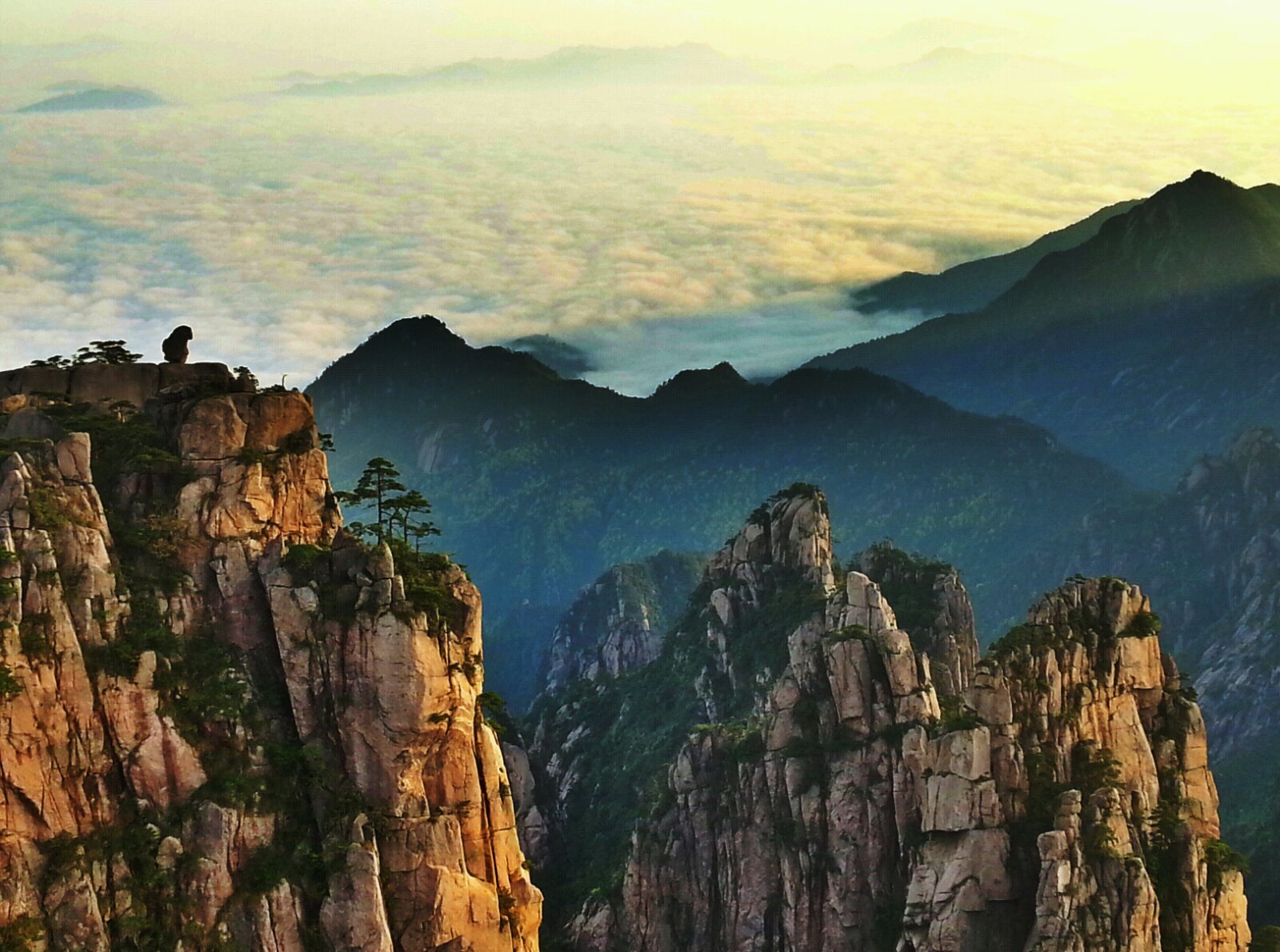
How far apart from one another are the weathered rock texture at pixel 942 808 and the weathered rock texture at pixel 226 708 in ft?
110

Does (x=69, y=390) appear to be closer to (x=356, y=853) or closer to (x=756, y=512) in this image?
(x=356, y=853)

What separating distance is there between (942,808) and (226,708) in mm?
47802

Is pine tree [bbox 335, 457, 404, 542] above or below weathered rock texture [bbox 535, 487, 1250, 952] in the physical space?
above

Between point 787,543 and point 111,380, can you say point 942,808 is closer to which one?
point 111,380

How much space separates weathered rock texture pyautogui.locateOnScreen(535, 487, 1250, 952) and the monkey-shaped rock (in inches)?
Result: 1826

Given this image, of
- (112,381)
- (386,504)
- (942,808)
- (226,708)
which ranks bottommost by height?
(942,808)

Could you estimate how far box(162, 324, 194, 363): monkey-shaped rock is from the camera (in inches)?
4614

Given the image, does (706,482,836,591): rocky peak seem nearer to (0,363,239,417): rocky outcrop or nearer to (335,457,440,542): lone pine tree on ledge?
(335,457,440,542): lone pine tree on ledge

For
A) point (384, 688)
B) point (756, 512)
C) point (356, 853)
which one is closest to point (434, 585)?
point (384, 688)

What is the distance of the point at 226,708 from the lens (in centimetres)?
10319

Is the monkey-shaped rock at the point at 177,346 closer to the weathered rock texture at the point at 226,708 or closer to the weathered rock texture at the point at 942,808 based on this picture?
the weathered rock texture at the point at 226,708

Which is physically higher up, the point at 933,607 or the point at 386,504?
the point at 386,504

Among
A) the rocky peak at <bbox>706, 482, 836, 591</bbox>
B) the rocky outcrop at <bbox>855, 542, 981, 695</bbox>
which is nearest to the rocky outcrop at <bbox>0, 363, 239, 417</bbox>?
the rocky outcrop at <bbox>855, 542, 981, 695</bbox>

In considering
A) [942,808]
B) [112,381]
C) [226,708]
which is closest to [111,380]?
[112,381]
